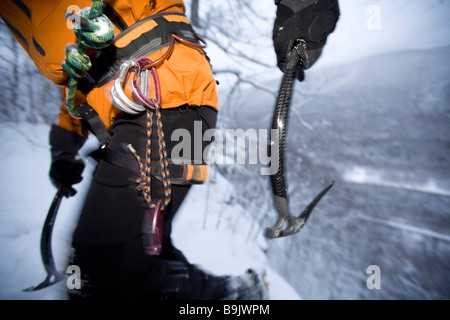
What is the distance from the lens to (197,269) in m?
1.57

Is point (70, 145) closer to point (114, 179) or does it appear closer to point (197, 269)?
point (114, 179)

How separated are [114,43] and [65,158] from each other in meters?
0.98

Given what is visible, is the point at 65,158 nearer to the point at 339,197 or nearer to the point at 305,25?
the point at 305,25

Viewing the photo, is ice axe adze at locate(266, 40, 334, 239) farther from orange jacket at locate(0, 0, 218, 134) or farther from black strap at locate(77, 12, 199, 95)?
black strap at locate(77, 12, 199, 95)

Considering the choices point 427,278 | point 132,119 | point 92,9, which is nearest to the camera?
point 92,9

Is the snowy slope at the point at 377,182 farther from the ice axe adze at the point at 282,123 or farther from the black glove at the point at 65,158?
the black glove at the point at 65,158

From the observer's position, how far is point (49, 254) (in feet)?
4.59

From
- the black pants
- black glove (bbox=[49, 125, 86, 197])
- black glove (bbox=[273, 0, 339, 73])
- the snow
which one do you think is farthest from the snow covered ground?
black glove (bbox=[273, 0, 339, 73])

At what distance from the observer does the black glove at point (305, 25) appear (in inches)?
26.9

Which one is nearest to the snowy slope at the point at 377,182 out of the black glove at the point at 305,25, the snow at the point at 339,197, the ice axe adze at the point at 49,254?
the snow at the point at 339,197

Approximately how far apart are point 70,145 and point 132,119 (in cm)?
81

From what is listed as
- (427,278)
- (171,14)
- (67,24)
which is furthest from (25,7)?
(427,278)

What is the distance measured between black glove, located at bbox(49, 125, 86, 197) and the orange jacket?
55 cm

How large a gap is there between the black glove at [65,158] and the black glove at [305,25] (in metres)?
1.33
